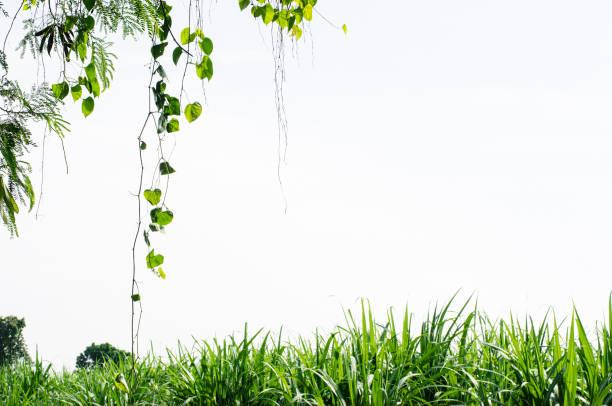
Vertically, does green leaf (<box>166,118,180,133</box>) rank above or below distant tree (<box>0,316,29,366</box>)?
above

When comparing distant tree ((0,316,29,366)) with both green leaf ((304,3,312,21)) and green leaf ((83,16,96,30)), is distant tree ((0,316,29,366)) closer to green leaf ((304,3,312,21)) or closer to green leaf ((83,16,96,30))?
green leaf ((83,16,96,30))

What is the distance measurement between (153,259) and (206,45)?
89 cm

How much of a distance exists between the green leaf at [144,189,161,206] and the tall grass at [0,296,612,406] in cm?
74

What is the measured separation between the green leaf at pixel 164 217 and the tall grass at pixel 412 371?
67 centimetres

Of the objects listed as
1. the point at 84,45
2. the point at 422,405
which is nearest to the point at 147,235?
the point at 84,45

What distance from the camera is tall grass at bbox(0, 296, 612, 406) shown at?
261 cm

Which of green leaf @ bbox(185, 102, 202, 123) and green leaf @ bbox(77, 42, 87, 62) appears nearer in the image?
green leaf @ bbox(185, 102, 202, 123)

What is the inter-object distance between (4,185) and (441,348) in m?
5.33

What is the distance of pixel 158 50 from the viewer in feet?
7.45

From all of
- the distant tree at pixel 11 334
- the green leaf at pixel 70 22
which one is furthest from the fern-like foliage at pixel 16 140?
the distant tree at pixel 11 334

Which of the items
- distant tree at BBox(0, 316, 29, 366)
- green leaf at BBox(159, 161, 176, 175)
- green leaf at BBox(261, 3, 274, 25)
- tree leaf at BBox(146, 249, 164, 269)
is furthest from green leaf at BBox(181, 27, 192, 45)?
distant tree at BBox(0, 316, 29, 366)

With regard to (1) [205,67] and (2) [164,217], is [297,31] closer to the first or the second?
(1) [205,67]

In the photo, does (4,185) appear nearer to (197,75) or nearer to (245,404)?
(245,404)

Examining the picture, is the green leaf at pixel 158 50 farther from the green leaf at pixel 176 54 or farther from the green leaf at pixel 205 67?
the green leaf at pixel 205 67
